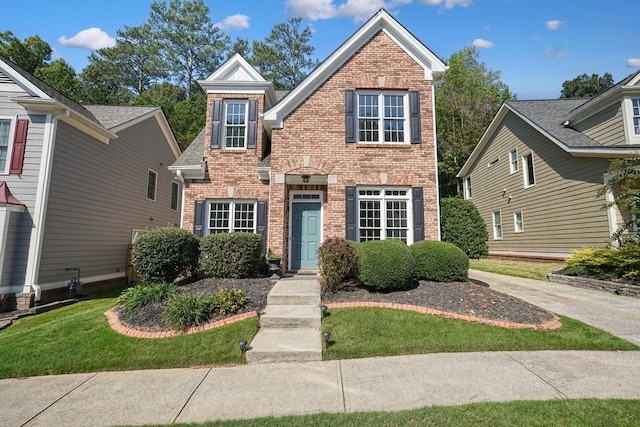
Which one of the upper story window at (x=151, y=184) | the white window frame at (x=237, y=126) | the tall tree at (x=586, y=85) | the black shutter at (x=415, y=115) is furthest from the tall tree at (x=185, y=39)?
the tall tree at (x=586, y=85)

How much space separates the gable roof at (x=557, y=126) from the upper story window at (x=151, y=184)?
17524 millimetres

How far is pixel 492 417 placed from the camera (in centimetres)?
329

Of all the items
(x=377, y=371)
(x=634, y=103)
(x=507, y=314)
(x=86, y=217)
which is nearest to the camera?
(x=377, y=371)

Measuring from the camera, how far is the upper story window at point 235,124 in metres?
11.4

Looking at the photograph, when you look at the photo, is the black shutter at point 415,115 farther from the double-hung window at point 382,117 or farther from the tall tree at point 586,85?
the tall tree at point 586,85

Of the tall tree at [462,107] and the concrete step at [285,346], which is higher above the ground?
the tall tree at [462,107]

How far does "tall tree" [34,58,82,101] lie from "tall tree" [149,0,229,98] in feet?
34.4

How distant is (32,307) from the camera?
28.1 feet

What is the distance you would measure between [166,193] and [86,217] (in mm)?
5751

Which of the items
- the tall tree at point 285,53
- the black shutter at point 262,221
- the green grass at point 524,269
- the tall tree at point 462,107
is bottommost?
the green grass at point 524,269

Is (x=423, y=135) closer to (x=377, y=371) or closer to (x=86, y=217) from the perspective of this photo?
(x=377, y=371)

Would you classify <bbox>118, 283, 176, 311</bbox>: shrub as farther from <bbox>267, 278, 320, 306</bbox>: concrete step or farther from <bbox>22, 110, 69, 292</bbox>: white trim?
<bbox>22, 110, 69, 292</bbox>: white trim

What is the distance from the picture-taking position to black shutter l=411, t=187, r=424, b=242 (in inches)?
390

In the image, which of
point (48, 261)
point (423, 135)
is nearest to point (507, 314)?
point (423, 135)
